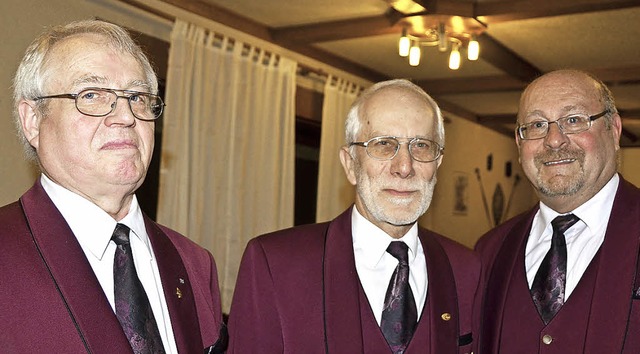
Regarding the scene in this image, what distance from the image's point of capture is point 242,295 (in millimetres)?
2137

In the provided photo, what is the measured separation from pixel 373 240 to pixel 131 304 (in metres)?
0.87

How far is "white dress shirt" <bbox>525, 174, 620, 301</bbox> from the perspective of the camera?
7.32 feet

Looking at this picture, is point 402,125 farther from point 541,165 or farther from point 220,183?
point 220,183

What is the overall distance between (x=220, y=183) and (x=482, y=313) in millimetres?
3048

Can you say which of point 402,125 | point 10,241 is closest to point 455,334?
point 402,125

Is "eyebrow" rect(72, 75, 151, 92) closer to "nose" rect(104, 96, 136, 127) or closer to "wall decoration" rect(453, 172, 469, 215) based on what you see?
"nose" rect(104, 96, 136, 127)

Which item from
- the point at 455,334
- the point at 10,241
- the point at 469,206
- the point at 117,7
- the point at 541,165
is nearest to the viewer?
the point at 10,241

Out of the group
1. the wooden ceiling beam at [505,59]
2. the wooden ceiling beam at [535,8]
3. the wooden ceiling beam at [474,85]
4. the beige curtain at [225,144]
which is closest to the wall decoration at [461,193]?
the wooden ceiling beam at [474,85]

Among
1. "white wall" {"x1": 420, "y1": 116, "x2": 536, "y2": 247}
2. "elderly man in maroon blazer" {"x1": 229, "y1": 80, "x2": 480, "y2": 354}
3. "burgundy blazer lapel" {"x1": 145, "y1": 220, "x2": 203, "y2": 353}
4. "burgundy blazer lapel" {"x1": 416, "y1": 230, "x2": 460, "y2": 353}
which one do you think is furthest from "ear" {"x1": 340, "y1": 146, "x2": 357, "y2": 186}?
"white wall" {"x1": 420, "y1": 116, "x2": 536, "y2": 247}

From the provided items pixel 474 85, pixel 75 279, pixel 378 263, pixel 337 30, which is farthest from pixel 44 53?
pixel 474 85

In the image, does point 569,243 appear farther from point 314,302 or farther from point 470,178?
point 470,178

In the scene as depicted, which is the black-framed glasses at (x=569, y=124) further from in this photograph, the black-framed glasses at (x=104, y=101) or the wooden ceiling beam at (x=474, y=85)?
the wooden ceiling beam at (x=474, y=85)

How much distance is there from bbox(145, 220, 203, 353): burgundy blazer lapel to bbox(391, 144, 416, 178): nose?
0.71 m

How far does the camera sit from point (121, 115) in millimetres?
1592
